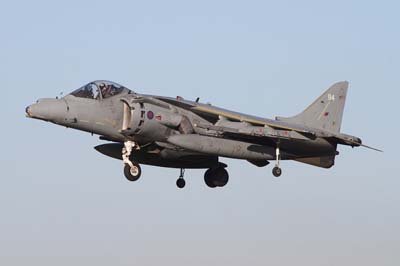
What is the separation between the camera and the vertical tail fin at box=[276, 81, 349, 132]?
37156 millimetres

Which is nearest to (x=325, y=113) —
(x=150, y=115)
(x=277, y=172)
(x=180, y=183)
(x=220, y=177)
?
(x=277, y=172)

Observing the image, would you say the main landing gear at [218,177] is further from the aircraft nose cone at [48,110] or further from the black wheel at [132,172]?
the aircraft nose cone at [48,110]

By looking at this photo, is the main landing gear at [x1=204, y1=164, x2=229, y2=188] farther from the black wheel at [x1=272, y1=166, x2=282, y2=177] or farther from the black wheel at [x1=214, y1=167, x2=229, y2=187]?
the black wheel at [x1=272, y1=166, x2=282, y2=177]

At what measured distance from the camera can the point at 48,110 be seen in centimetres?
3319

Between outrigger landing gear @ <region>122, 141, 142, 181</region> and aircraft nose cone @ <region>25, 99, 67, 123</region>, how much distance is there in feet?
7.60

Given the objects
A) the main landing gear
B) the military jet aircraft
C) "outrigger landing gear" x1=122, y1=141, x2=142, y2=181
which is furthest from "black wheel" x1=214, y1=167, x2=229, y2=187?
"outrigger landing gear" x1=122, y1=141, x2=142, y2=181

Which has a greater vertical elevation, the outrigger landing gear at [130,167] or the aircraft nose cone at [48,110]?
the aircraft nose cone at [48,110]

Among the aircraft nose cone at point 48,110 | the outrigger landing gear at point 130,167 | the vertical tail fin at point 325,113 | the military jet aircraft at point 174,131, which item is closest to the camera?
the aircraft nose cone at point 48,110

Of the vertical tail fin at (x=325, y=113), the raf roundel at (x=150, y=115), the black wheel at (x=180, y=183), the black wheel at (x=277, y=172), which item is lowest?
the black wheel at (x=180, y=183)

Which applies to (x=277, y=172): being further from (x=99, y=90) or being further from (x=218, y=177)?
(x=99, y=90)

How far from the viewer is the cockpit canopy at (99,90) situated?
3406 cm

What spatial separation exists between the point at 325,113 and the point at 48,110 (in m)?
9.07

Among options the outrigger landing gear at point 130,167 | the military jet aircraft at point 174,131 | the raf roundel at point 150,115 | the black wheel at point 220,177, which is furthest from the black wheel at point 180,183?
the raf roundel at point 150,115

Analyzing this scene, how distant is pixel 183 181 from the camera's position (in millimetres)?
37281
